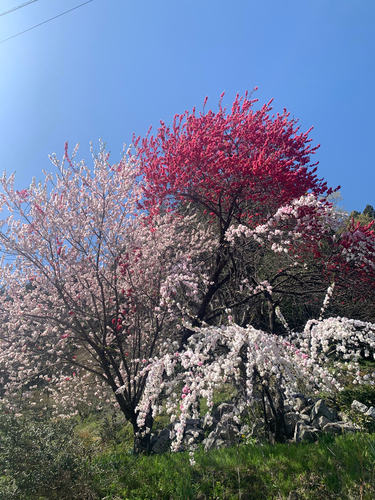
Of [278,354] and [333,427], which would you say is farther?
[333,427]

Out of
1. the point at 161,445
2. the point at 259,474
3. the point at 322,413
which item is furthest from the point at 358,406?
the point at 161,445

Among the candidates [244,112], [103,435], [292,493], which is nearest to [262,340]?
[292,493]

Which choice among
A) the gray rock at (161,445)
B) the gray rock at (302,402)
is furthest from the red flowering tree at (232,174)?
the gray rock at (161,445)

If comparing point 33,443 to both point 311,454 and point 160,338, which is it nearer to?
point 160,338

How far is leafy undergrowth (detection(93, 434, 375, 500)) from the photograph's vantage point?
11.3 feet

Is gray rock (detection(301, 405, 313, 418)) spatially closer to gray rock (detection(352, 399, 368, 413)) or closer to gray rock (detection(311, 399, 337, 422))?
gray rock (detection(311, 399, 337, 422))

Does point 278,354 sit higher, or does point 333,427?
point 278,354

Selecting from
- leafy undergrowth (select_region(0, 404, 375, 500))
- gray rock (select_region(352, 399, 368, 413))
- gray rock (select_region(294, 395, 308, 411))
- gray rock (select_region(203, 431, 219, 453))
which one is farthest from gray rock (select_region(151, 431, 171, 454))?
gray rock (select_region(352, 399, 368, 413))

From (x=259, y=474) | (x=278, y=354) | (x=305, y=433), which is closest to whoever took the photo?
(x=278, y=354)

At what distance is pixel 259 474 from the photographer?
387cm

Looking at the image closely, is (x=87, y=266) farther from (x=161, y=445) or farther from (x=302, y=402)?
(x=302, y=402)

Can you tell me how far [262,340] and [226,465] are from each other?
2119 mm

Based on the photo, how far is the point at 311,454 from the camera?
410cm

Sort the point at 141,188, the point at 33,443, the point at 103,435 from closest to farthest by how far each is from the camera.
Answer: the point at 33,443 < the point at 141,188 < the point at 103,435
